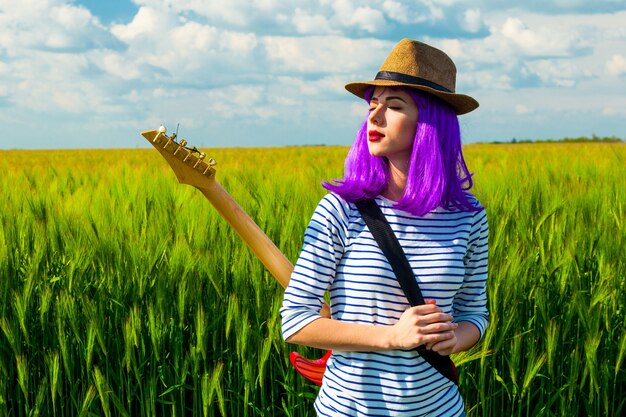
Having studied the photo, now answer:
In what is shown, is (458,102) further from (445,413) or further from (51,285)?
(51,285)

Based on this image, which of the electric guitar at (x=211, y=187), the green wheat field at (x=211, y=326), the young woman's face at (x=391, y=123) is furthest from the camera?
the green wheat field at (x=211, y=326)

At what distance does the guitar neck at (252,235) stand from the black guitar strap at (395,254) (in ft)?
0.76

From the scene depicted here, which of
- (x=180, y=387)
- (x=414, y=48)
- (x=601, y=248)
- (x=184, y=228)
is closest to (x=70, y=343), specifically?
(x=180, y=387)

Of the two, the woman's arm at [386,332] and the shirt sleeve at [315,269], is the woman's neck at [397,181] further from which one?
the woman's arm at [386,332]

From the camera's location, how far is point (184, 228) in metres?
2.38

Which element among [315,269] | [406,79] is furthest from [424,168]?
[315,269]

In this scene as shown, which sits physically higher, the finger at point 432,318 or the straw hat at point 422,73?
the straw hat at point 422,73

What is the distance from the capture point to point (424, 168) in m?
1.27

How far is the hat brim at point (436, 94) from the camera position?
1263 millimetres

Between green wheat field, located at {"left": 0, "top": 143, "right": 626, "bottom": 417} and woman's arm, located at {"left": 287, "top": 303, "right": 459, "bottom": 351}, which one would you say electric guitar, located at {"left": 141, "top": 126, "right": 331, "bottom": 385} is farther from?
green wheat field, located at {"left": 0, "top": 143, "right": 626, "bottom": 417}

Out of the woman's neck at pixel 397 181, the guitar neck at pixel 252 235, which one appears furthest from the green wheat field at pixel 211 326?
the woman's neck at pixel 397 181

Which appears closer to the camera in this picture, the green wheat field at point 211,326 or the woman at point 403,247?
the woman at point 403,247

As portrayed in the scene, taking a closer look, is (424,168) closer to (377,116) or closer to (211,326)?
(377,116)

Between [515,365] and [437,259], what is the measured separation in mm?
777
